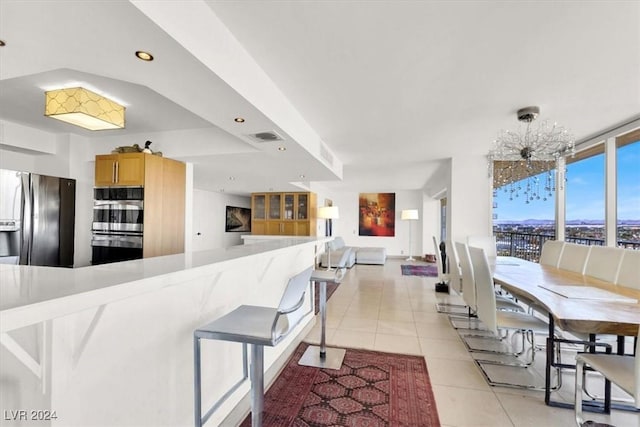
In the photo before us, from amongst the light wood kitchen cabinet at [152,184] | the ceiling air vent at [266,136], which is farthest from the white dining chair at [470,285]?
the light wood kitchen cabinet at [152,184]

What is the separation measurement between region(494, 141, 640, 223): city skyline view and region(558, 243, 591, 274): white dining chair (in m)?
0.88

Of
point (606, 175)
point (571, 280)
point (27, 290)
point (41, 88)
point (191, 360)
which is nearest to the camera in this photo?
point (27, 290)

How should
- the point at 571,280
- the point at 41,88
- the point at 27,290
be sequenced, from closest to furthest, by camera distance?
the point at 27,290 → the point at 41,88 → the point at 571,280

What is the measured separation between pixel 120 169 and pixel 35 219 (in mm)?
946

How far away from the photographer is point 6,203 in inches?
112

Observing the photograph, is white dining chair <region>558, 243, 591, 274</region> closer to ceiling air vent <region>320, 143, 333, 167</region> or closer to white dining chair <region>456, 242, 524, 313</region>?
white dining chair <region>456, 242, 524, 313</region>

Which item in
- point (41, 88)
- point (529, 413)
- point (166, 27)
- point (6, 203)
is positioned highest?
point (41, 88)

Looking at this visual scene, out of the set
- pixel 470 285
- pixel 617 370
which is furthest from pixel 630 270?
pixel 617 370

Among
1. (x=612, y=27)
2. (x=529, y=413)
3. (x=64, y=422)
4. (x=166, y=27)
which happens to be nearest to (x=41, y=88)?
(x=166, y=27)

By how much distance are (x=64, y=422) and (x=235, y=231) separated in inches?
331

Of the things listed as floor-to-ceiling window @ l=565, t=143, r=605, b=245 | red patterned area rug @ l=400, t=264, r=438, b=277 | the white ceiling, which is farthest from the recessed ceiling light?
red patterned area rug @ l=400, t=264, r=438, b=277

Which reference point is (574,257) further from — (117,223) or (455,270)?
(117,223)

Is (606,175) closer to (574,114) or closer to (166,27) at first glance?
(574,114)

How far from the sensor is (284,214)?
306 inches
